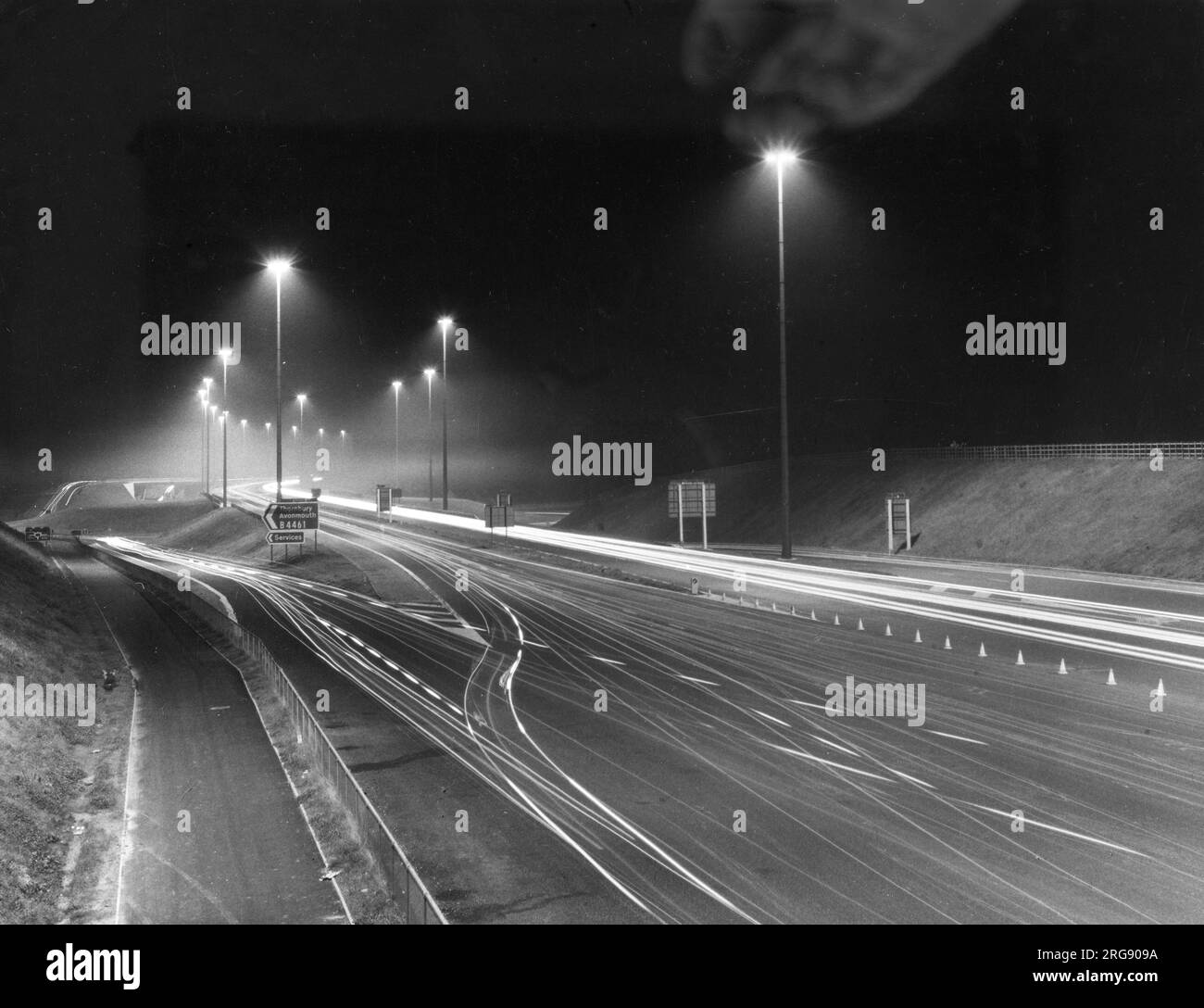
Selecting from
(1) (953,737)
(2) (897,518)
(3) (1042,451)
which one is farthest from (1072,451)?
(1) (953,737)

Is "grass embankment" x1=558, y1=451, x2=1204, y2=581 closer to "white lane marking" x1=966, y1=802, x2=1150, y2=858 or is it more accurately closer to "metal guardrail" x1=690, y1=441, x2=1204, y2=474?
"metal guardrail" x1=690, y1=441, x2=1204, y2=474

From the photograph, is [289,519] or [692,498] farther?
[692,498]

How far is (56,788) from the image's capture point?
1566cm

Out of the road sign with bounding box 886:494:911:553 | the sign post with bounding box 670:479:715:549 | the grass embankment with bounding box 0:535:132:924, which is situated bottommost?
the grass embankment with bounding box 0:535:132:924

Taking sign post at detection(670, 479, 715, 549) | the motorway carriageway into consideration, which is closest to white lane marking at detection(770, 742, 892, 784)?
the motorway carriageway

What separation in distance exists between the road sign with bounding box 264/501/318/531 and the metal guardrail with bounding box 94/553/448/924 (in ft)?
41.2

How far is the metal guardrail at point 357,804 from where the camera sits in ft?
30.6

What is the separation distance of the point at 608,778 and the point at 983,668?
421 inches

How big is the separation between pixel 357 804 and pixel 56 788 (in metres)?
5.97

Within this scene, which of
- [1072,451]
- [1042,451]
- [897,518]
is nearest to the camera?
[897,518]

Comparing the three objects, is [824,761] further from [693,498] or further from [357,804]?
[693,498]

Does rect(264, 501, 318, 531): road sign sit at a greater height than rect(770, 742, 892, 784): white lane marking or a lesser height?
greater

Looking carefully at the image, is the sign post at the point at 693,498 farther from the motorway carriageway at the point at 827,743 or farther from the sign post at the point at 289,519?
the sign post at the point at 289,519

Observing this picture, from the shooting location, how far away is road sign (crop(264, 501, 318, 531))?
39.6m
